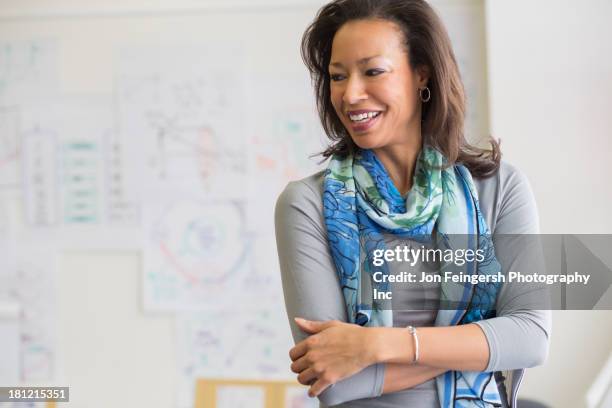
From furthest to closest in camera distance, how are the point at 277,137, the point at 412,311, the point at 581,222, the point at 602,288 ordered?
the point at 277,137, the point at 581,222, the point at 602,288, the point at 412,311

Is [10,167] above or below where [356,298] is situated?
above

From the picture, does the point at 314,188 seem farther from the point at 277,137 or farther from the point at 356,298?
the point at 277,137

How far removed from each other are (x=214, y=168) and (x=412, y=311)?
1.89 metres

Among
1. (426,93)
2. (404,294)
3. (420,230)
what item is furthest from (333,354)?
(426,93)

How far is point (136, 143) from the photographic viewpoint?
303 cm

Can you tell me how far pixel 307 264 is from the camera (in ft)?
4.00

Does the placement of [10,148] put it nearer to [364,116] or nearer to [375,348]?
[364,116]

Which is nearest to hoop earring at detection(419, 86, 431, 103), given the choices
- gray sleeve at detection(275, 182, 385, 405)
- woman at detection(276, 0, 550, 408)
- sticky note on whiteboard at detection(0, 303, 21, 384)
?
woman at detection(276, 0, 550, 408)

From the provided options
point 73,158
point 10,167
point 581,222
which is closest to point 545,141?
point 581,222

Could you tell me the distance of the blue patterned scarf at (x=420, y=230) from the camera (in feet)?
3.92

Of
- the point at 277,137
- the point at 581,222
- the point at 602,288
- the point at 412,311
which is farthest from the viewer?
the point at 277,137

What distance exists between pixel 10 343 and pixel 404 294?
7.87 ft

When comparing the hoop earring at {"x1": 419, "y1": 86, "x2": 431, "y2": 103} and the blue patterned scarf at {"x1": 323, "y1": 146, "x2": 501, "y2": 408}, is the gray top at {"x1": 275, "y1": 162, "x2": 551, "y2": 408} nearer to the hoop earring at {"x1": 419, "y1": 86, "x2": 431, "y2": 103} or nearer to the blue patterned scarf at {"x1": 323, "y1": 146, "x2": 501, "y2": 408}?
the blue patterned scarf at {"x1": 323, "y1": 146, "x2": 501, "y2": 408}

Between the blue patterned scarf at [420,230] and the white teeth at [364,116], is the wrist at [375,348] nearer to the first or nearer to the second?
the blue patterned scarf at [420,230]
